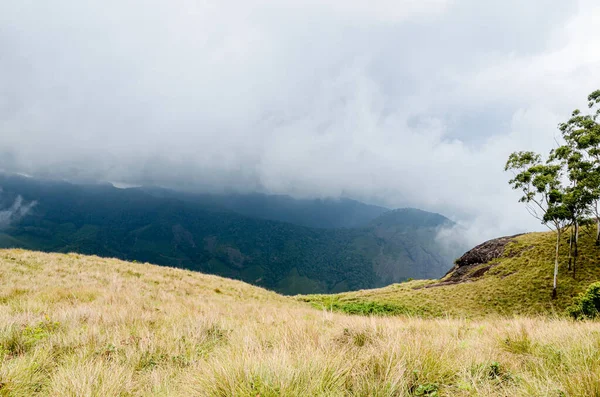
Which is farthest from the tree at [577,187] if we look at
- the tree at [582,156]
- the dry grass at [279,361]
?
the dry grass at [279,361]

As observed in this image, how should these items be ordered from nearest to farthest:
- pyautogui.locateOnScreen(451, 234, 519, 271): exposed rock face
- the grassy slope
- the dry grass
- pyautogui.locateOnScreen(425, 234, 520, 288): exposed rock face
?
the dry grass
the grassy slope
pyautogui.locateOnScreen(425, 234, 520, 288): exposed rock face
pyautogui.locateOnScreen(451, 234, 519, 271): exposed rock face

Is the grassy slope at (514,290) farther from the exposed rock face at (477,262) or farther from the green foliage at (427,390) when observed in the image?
the green foliage at (427,390)

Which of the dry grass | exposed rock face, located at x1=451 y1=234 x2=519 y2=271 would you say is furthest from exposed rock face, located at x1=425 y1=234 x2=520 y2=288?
the dry grass

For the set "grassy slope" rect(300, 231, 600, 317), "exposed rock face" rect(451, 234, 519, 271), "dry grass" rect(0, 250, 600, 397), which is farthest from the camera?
"exposed rock face" rect(451, 234, 519, 271)

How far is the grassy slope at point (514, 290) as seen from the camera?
99.5 feet

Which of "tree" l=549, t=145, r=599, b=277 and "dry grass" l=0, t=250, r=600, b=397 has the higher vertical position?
"tree" l=549, t=145, r=599, b=277

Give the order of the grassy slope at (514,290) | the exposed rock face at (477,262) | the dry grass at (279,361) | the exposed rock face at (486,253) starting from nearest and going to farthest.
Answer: the dry grass at (279,361), the grassy slope at (514,290), the exposed rock face at (477,262), the exposed rock face at (486,253)

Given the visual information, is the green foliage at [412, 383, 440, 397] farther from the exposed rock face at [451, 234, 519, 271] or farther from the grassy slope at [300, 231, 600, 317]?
the exposed rock face at [451, 234, 519, 271]

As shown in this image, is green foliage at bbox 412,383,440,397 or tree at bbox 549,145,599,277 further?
tree at bbox 549,145,599,277

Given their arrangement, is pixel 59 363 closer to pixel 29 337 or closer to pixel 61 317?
pixel 29 337

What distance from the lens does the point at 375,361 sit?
3217mm

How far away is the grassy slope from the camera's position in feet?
99.5

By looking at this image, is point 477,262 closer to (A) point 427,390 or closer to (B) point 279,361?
(A) point 427,390

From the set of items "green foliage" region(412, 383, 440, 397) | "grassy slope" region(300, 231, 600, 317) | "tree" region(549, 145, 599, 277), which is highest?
"tree" region(549, 145, 599, 277)
